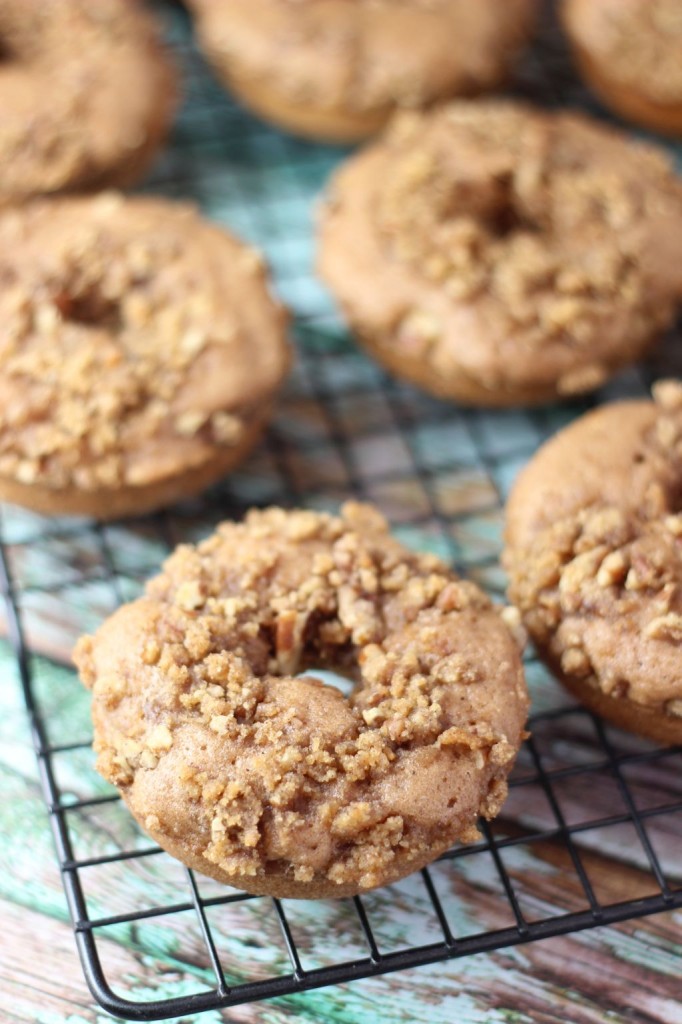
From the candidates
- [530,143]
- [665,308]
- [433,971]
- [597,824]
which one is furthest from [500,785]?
[530,143]

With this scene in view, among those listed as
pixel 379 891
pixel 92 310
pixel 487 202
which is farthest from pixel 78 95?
pixel 379 891

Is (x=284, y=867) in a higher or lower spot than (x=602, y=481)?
lower

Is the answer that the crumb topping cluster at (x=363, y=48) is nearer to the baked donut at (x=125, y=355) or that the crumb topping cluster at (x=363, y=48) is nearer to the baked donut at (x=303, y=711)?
the baked donut at (x=125, y=355)

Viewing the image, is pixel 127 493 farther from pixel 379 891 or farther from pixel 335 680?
pixel 379 891

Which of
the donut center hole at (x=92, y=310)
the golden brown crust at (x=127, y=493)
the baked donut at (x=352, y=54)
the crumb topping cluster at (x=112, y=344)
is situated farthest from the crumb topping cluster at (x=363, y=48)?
the golden brown crust at (x=127, y=493)

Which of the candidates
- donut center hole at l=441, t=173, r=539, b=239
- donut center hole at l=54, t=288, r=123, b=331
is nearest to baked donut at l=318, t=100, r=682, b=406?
donut center hole at l=441, t=173, r=539, b=239

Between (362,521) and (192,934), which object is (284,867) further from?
(362,521)

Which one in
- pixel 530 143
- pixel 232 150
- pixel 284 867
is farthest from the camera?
pixel 232 150
